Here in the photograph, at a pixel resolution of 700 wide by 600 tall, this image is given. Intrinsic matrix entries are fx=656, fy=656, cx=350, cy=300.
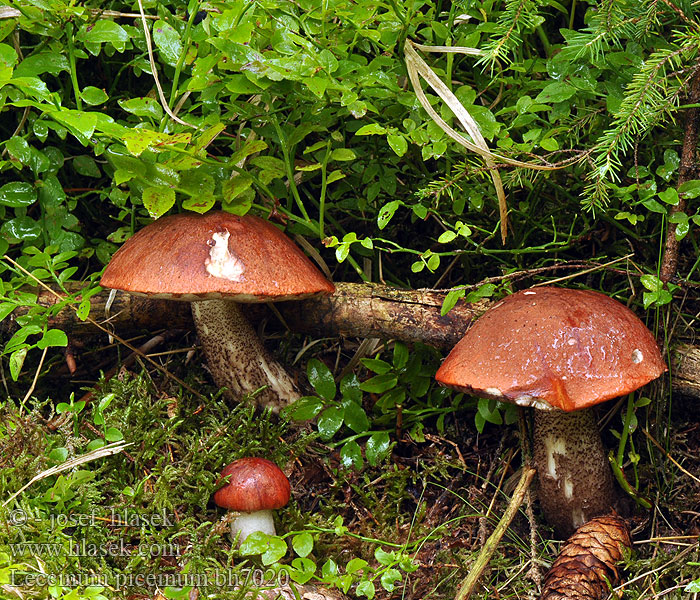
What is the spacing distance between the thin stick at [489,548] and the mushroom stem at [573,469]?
10 cm

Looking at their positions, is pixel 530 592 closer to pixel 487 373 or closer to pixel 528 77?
pixel 487 373

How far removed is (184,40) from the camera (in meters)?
2.06

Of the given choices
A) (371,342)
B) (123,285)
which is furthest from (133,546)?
(371,342)

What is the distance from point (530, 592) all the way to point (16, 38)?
98.8 inches

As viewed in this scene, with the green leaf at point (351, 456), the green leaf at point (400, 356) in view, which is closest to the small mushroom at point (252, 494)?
the green leaf at point (351, 456)

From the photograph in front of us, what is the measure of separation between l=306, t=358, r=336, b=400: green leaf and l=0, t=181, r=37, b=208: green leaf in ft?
3.86

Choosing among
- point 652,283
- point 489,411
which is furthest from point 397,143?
point 489,411

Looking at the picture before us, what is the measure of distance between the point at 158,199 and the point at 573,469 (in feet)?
5.18

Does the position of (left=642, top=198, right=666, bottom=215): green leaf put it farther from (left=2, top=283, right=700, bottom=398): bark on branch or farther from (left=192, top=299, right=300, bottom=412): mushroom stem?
(left=192, top=299, right=300, bottom=412): mushroom stem

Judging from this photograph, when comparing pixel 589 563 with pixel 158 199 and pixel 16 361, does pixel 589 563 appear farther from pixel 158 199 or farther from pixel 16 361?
pixel 16 361

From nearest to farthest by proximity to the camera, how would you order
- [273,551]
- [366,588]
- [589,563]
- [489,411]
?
[366,588], [273,551], [589,563], [489,411]

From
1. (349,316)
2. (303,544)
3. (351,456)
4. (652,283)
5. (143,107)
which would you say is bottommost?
(351,456)

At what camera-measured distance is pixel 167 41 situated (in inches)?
82.7

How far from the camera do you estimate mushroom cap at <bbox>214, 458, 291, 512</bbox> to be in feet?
6.55
